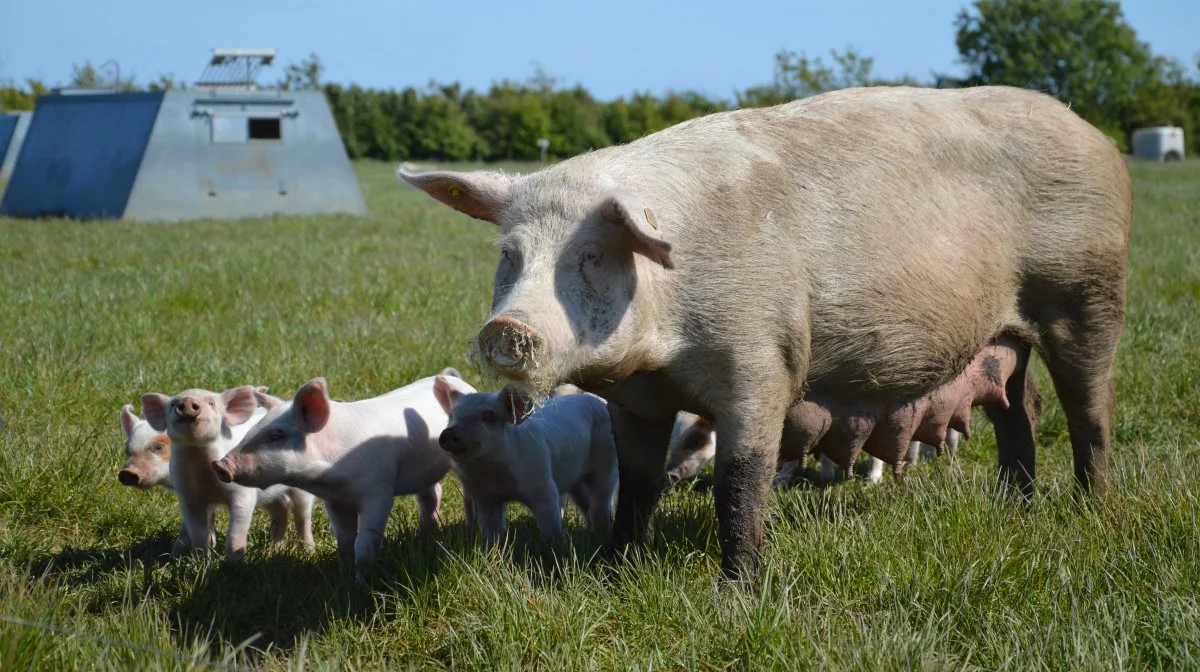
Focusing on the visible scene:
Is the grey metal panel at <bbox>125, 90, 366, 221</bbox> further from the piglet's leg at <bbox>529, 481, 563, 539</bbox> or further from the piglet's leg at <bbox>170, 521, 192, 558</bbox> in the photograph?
the piglet's leg at <bbox>529, 481, 563, 539</bbox>

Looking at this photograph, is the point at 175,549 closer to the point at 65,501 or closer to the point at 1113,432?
the point at 65,501

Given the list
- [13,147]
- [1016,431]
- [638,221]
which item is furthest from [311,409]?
[13,147]

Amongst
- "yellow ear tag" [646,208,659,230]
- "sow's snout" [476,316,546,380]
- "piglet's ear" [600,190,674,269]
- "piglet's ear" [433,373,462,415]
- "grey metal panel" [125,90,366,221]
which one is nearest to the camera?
"sow's snout" [476,316,546,380]

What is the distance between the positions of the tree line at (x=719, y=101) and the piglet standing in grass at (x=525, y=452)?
2839cm

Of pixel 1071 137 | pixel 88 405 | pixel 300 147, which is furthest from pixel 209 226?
pixel 1071 137

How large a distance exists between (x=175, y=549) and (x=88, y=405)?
6.47 ft

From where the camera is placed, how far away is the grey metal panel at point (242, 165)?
18469 millimetres

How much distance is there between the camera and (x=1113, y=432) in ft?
19.7

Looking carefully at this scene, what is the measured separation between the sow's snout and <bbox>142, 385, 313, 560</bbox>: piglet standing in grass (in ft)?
5.61

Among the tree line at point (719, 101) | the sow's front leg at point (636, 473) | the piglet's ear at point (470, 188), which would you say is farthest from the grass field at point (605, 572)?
the tree line at point (719, 101)

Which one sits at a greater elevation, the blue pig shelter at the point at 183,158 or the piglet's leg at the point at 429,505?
the blue pig shelter at the point at 183,158

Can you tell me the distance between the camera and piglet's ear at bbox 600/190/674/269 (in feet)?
10.4

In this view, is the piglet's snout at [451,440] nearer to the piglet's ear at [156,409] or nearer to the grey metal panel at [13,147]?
the piglet's ear at [156,409]

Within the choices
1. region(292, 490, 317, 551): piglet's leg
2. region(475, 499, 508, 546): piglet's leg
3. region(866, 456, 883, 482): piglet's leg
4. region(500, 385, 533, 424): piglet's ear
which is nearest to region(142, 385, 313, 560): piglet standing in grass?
region(292, 490, 317, 551): piglet's leg
